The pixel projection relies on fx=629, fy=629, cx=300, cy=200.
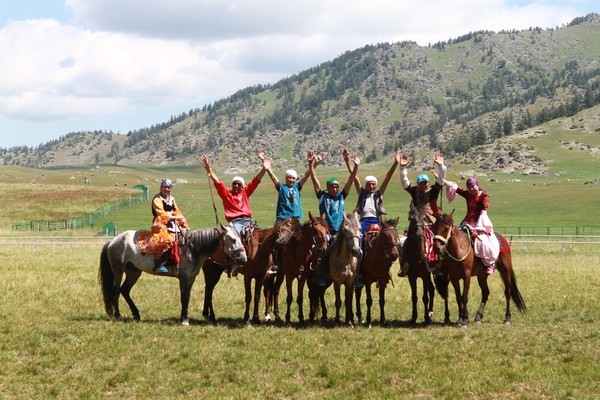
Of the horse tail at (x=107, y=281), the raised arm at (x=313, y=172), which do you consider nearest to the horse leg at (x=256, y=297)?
the raised arm at (x=313, y=172)

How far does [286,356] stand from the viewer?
12070mm

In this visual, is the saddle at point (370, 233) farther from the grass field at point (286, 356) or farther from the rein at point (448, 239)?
the grass field at point (286, 356)

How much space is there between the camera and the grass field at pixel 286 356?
10125 mm

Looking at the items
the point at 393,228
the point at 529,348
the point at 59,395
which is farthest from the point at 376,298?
the point at 59,395

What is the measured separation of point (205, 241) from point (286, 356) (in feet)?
15.0

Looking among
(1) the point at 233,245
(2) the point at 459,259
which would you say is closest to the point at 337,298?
(1) the point at 233,245

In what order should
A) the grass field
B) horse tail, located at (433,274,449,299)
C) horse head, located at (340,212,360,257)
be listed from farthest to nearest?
1. horse tail, located at (433,274,449,299)
2. horse head, located at (340,212,360,257)
3. the grass field

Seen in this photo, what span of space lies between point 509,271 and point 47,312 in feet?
41.1

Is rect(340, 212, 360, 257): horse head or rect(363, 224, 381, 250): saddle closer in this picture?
rect(340, 212, 360, 257): horse head

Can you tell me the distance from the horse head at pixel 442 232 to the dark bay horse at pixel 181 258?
452cm

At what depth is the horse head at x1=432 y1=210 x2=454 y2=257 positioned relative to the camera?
48.0ft

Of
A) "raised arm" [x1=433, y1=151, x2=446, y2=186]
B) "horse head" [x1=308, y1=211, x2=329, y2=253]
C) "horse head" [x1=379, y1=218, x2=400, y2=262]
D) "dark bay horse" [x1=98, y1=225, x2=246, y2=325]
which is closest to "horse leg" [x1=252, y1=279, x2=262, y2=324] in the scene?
"dark bay horse" [x1=98, y1=225, x2=246, y2=325]

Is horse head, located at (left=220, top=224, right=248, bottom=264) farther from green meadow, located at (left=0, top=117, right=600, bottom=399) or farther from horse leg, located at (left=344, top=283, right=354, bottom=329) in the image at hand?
horse leg, located at (left=344, top=283, right=354, bottom=329)

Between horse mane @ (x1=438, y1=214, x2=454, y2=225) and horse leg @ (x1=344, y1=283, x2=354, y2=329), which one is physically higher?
horse mane @ (x1=438, y1=214, x2=454, y2=225)
